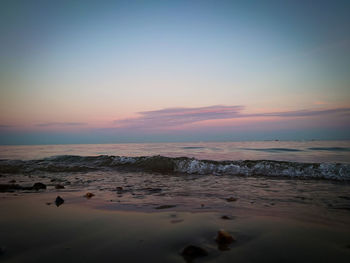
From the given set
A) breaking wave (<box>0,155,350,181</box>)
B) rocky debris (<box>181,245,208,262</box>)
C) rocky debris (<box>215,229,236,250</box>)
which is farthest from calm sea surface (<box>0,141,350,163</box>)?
rocky debris (<box>181,245,208,262</box>)

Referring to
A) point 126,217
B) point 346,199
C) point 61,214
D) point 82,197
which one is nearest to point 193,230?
point 126,217

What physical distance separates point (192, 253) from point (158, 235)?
2.36 ft

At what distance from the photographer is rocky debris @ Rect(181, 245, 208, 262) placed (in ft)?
7.16

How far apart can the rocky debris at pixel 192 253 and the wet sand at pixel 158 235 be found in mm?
51

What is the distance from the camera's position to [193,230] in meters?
2.96

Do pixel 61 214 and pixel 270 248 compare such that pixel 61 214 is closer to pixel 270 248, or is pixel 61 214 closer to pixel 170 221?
pixel 170 221

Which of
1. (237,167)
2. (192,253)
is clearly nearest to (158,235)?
(192,253)

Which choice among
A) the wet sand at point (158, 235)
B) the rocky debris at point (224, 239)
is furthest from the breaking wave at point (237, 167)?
the rocky debris at point (224, 239)

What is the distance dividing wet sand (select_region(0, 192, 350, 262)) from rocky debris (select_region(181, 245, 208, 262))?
0.17ft

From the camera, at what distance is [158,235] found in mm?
2793

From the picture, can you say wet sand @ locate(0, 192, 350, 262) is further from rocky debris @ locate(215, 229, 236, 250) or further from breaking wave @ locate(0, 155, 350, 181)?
breaking wave @ locate(0, 155, 350, 181)

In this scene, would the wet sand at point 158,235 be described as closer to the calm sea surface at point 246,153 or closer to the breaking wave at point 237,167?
the breaking wave at point 237,167

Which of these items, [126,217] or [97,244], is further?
[126,217]

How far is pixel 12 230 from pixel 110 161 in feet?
38.6
